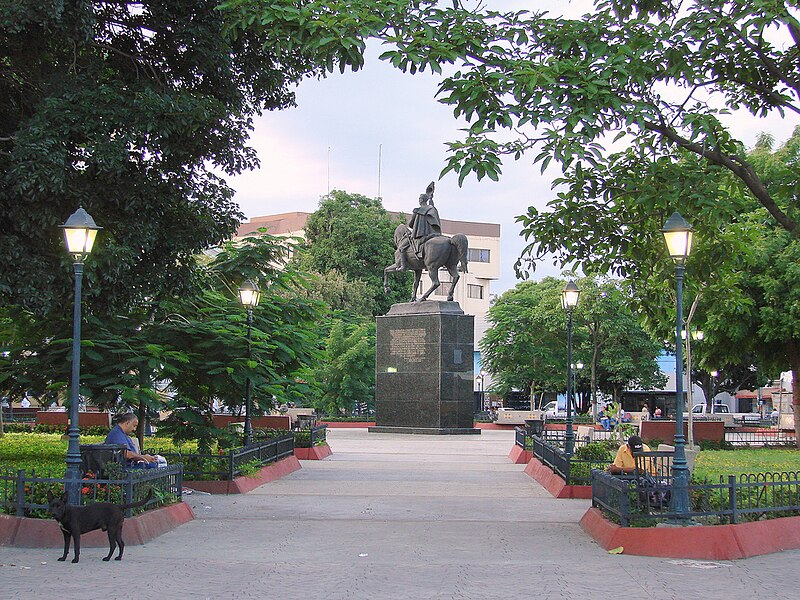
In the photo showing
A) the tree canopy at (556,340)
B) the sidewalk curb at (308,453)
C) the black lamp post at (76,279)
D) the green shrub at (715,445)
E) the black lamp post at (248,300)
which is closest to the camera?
the black lamp post at (76,279)

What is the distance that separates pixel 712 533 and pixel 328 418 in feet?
123

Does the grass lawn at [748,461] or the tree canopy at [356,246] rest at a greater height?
the tree canopy at [356,246]

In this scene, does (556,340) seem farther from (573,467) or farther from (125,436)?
(125,436)

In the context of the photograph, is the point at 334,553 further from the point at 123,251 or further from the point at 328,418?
the point at 328,418

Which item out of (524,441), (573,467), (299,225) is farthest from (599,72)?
(299,225)

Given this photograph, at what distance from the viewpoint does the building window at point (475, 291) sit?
97.1m

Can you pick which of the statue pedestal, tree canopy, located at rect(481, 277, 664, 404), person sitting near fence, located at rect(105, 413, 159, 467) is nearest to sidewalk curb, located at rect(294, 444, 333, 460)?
the statue pedestal

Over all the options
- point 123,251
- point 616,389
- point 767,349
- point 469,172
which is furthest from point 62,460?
point 616,389

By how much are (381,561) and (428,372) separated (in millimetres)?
A: 24299

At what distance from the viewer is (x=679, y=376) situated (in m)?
11.8

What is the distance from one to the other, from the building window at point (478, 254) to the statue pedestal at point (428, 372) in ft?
205

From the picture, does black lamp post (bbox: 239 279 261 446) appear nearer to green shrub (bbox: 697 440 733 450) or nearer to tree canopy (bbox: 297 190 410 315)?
green shrub (bbox: 697 440 733 450)

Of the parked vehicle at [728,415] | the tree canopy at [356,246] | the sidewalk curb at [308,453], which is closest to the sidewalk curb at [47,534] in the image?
the sidewalk curb at [308,453]

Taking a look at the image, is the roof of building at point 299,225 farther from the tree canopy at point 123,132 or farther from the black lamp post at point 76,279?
the black lamp post at point 76,279
